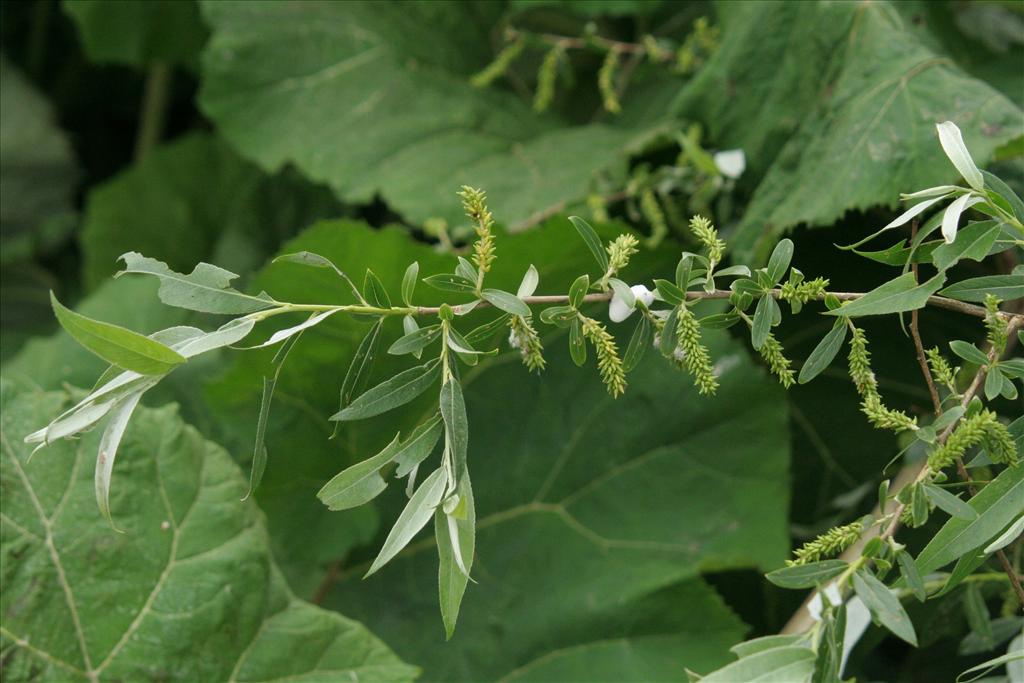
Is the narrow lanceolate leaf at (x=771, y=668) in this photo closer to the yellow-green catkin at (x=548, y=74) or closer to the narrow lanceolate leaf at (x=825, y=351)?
the narrow lanceolate leaf at (x=825, y=351)

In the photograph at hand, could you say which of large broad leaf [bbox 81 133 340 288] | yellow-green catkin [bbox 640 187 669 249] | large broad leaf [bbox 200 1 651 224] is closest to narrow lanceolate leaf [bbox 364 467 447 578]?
→ yellow-green catkin [bbox 640 187 669 249]

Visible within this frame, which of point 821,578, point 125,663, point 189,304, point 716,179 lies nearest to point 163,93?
point 716,179

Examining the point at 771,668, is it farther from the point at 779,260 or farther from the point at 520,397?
the point at 520,397

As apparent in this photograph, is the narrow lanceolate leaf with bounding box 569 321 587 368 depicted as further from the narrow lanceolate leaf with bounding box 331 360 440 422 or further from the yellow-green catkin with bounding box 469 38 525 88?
the yellow-green catkin with bounding box 469 38 525 88

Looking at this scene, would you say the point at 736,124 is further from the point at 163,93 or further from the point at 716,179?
the point at 163,93

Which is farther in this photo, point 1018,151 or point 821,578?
point 1018,151

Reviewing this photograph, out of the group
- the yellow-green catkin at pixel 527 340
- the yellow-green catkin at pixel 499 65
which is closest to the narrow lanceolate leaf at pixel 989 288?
the yellow-green catkin at pixel 527 340
